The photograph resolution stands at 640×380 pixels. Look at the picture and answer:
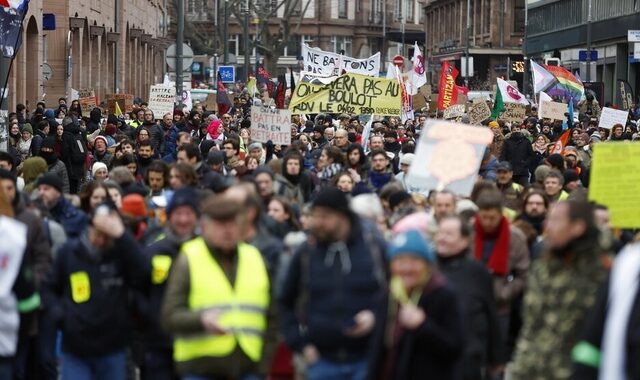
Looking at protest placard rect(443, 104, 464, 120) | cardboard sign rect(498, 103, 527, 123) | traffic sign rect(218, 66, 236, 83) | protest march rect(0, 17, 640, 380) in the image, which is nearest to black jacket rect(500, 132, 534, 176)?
protest placard rect(443, 104, 464, 120)

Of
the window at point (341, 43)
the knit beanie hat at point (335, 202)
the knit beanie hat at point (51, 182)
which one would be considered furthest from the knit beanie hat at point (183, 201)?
the window at point (341, 43)

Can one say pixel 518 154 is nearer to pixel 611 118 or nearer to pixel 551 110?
pixel 611 118

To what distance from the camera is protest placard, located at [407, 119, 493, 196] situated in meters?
11.9

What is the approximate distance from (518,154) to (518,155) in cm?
1

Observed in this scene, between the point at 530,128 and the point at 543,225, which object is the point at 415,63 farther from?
the point at 543,225

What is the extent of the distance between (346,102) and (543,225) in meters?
12.9

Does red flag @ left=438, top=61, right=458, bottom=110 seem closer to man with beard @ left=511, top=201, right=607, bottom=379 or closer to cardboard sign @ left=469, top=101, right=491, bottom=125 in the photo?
cardboard sign @ left=469, top=101, right=491, bottom=125

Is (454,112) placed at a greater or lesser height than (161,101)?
lesser

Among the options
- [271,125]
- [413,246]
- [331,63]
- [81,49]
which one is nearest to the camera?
[413,246]

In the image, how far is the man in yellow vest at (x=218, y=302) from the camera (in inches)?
315

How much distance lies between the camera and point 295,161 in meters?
15.3

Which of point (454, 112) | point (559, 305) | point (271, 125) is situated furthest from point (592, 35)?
point (559, 305)

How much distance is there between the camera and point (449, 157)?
472 inches

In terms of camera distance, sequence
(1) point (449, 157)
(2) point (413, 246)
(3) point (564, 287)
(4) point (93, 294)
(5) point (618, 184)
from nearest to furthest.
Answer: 1. (2) point (413, 246)
2. (3) point (564, 287)
3. (4) point (93, 294)
4. (5) point (618, 184)
5. (1) point (449, 157)
